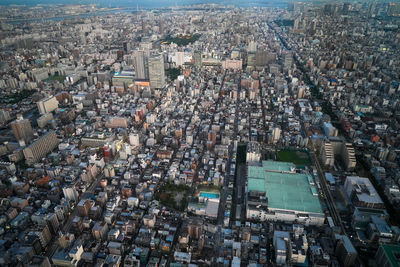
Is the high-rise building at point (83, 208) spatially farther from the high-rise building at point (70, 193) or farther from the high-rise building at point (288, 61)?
the high-rise building at point (288, 61)

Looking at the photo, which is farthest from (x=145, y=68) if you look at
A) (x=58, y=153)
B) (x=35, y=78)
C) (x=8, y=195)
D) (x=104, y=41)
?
(x=104, y=41)

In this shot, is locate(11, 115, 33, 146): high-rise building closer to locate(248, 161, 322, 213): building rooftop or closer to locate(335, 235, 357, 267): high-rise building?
locate(248, 161, 322, 213): building rooftop

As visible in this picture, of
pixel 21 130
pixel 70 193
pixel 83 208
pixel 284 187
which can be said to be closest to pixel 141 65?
pixel 21 130

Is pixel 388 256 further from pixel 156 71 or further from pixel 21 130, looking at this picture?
pixel 156 71

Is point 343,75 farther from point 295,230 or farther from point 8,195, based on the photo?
point 8,195

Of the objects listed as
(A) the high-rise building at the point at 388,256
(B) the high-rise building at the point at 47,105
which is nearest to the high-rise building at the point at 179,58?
(B) the high-rise building at the point at 47,105
